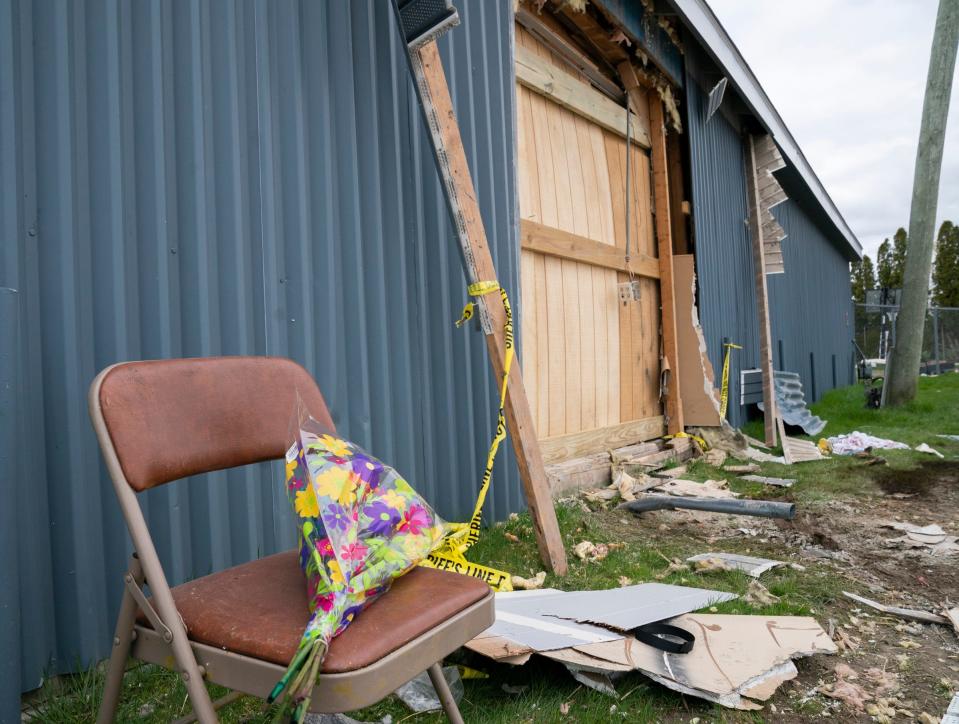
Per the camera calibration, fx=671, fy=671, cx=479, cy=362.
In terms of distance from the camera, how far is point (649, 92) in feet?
20.9

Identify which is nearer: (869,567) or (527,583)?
(527,583)

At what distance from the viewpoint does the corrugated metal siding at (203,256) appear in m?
1.80

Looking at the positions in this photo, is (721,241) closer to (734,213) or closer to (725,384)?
(734,213)

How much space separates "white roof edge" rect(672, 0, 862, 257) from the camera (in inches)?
239

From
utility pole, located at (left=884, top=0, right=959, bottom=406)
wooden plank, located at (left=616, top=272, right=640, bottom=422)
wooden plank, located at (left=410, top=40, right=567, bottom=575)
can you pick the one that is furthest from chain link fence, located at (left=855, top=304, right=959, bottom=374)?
wooden plank, located at (left=410, top=40, right=567, bottom=575)

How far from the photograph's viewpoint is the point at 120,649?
50.5 inches

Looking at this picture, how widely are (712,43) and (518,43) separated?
302cm

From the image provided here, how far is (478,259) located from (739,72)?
6.02 meters

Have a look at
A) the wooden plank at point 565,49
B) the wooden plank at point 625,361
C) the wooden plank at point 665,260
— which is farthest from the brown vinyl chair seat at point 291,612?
the wooden plank at point 665,260

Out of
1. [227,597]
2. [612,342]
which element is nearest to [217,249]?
[227,597]

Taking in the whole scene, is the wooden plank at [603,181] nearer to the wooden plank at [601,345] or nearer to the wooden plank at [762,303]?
the wooden plank at [601,345]

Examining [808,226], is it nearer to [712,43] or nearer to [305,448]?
[712,43]

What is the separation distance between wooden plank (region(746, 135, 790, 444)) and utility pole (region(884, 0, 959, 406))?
3.04 metres

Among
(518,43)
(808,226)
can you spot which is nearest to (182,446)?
(518,43)
